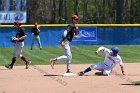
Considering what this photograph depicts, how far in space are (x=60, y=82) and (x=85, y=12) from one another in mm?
69955

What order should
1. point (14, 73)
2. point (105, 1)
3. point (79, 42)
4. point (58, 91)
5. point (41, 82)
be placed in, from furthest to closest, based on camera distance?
1. point (105, 1)
2. point (79, 42)
3. point (14, 73)
4. point (41, 82)
5. point (58, 91)

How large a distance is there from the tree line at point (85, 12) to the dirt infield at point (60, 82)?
157 feet

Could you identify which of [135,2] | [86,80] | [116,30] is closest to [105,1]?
[135,2]

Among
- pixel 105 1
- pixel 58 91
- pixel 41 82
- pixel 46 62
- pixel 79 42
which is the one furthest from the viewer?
pixel 105 1

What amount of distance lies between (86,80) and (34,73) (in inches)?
107

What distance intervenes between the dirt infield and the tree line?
47.8m

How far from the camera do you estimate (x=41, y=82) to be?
1377 cm

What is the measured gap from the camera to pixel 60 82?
1384 cm

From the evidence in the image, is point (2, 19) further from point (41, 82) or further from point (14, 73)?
point (41, 82)

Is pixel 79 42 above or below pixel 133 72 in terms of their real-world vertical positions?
below

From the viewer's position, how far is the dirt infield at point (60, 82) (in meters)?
12.1

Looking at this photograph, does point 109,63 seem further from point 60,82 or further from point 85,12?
point 85,12

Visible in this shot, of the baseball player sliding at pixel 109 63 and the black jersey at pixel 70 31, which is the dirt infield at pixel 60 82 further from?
the black jersey at pixel 70 31

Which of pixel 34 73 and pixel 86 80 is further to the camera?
pixel 34 73
